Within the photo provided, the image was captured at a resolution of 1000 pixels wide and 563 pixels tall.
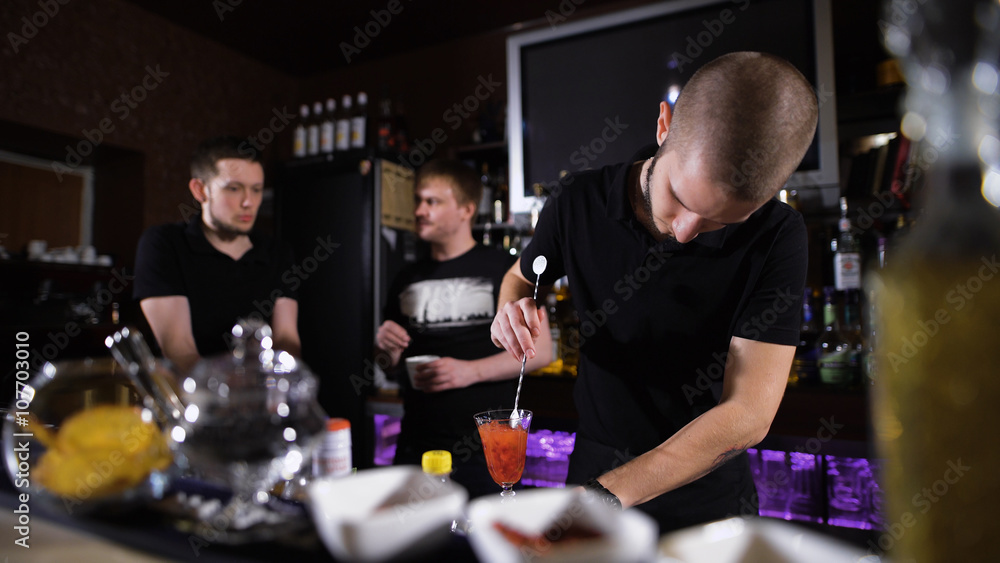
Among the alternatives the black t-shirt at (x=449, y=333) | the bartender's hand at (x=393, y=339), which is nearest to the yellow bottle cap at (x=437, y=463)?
the black t-shirt at (x=449, y=333)

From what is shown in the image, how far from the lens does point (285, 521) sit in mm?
751

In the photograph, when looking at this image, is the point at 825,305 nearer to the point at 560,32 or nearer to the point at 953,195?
the point at 560,32

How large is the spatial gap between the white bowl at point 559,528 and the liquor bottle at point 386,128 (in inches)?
156

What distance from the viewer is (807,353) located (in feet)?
8.57

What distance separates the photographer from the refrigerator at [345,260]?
3.76 m

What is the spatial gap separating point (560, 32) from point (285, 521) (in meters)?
3.14

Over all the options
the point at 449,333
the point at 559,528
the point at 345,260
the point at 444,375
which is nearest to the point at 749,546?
the point at 559,528

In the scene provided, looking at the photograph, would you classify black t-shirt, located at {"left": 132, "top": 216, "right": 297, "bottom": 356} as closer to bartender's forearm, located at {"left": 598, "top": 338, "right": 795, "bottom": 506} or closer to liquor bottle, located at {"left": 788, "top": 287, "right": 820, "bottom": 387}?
bartender's forearm, located at {"left": 598, "top": 338, "right": 795, "bottom": 506}

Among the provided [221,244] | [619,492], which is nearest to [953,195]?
[619,492]

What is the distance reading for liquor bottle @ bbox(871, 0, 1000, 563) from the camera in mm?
413

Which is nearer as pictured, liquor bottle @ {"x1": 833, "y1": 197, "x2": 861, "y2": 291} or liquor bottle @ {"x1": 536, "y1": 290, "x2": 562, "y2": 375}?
liquor bottle @ {"x1": 833, "y1": 197, "x2": 861, "y2": 291}

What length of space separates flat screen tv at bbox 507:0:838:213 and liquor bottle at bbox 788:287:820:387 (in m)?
0.64

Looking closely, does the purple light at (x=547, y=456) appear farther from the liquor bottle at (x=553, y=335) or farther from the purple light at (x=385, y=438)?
the purple light at (x=385, y=438)

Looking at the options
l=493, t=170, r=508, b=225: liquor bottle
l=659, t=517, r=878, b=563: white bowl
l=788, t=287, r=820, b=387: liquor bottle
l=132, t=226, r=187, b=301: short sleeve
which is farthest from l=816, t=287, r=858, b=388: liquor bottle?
l=132, t=226, r=187, b=301: short sleeve
